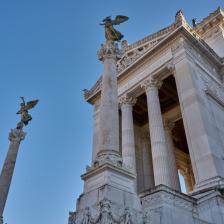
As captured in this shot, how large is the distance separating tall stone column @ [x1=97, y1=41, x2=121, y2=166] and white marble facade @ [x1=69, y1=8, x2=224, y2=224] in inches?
1.8

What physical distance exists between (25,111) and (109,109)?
19.4m

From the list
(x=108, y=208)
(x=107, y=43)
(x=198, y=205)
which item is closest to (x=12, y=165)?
(x=107, y=43)

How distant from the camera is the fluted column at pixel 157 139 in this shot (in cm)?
2134

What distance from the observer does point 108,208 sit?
31.0 ft

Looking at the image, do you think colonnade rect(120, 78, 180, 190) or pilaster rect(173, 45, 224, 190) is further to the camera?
colonnade rect(120, 78, 180, 190)

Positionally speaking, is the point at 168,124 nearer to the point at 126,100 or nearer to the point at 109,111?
the point at 126,100

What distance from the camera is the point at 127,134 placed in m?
27.1

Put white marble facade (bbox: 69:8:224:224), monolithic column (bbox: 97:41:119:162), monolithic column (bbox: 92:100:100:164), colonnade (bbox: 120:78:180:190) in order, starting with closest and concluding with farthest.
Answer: white marble facade (bbox: 69:8:224:224), monolithic column (bbox: 97:41:119:162), colonnade (bbox: 120:78:180:190), monolithic column (bbox: 92:100:100:164)

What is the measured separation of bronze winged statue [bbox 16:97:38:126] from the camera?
30.3 metres

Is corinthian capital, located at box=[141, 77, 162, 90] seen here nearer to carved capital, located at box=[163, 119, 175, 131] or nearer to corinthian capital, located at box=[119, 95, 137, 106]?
corinthian capital, located at box=[119, 95, 137, 106]

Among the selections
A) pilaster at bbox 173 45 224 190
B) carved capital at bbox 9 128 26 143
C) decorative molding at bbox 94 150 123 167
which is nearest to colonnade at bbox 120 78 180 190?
pilaster at bbox 173 45 224 190

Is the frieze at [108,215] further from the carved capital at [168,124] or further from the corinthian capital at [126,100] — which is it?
the carved capital at [168,124]

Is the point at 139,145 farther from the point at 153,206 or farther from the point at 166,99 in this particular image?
the point at 153,206

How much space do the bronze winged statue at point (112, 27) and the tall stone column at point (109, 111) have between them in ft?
1.83
